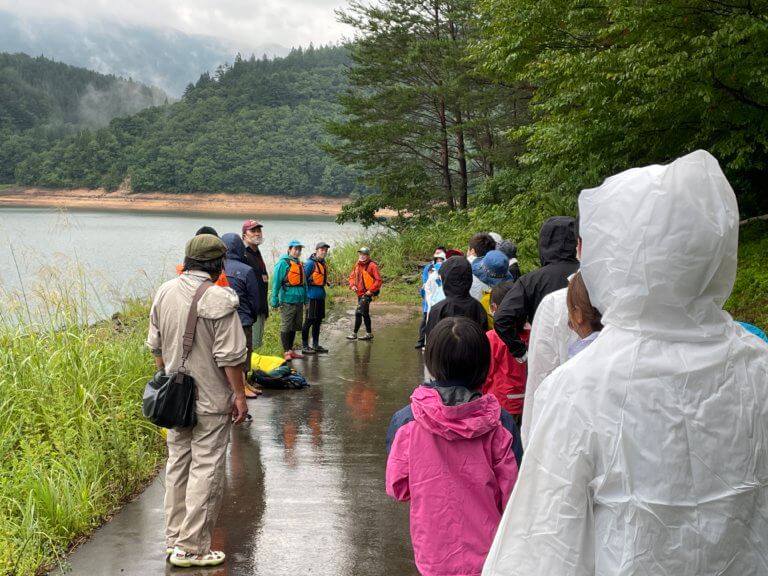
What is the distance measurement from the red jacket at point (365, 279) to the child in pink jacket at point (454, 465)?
395 inches

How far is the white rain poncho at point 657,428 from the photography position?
1626 millimetres

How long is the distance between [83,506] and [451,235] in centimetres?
1984

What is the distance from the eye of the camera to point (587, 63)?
9977mm

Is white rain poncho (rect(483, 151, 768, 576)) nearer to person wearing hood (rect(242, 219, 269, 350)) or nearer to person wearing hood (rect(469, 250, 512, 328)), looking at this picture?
person wearing hood (rect(469, 250, 512, 328))

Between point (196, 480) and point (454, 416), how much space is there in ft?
7.54

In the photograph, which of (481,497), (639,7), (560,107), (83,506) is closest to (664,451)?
(481,497)

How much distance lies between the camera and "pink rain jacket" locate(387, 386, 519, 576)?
2.76 meters

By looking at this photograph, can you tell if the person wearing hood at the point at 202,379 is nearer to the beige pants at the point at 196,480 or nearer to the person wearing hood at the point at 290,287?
the beige pants at the point at 196,480

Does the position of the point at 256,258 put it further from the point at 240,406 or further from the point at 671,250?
the point at 671,250

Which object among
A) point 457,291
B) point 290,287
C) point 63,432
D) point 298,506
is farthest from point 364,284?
point 298,506

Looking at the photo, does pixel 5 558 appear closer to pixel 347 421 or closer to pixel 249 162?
pixel 347 421

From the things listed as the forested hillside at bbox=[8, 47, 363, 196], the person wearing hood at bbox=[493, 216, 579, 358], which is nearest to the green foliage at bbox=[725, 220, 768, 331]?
the person wearing hood at bbox=[493, 216, 579, 358]

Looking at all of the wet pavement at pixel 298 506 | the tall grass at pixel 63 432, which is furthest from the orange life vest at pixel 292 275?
the tall grass at pixel 63 432

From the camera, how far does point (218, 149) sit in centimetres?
7488
